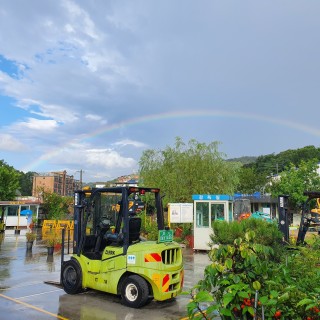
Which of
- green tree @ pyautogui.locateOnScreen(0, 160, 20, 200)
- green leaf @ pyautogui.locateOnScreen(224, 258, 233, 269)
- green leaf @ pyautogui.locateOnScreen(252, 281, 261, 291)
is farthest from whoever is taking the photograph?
green tree @ pyautogui.locateOnScreen(0, 160, 20, 200)

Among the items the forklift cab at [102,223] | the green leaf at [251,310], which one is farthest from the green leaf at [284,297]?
the forklift cab at [102,223]

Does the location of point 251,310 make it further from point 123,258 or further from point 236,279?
point 123,258

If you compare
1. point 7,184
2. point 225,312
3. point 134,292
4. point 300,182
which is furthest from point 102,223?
point 7,184

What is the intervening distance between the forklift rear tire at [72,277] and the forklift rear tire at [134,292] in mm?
1304

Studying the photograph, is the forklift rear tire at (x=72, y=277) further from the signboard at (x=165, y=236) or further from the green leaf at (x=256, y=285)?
the green leaf at (x=256, y=285)

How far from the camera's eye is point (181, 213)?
728 inches

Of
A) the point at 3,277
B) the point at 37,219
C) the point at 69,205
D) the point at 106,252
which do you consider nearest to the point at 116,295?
the point at 106,252

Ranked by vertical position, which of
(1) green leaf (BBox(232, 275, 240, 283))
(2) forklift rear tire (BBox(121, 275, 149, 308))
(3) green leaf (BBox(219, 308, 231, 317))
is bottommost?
(2) forklift rear tire (BBox(121, 275, 149, 308))

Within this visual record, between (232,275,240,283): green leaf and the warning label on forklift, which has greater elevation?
(232,275,240,283): green leaf

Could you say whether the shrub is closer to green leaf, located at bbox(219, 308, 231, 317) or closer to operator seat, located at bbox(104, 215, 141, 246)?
green leaf, located at bbox(219, 308, 231, 317)

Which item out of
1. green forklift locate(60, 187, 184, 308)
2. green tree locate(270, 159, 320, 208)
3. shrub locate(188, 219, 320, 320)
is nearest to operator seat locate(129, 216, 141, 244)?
green forklift locate(60, 187, 184, 308)

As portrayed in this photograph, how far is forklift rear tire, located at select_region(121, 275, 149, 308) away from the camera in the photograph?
23.5ft

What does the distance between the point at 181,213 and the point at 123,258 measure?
440 inches

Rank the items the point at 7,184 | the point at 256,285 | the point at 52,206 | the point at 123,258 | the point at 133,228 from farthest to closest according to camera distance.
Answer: the point at 7,184
the point at 52,206
the point at 133,228
the point at 123,258
the point at 256,285
